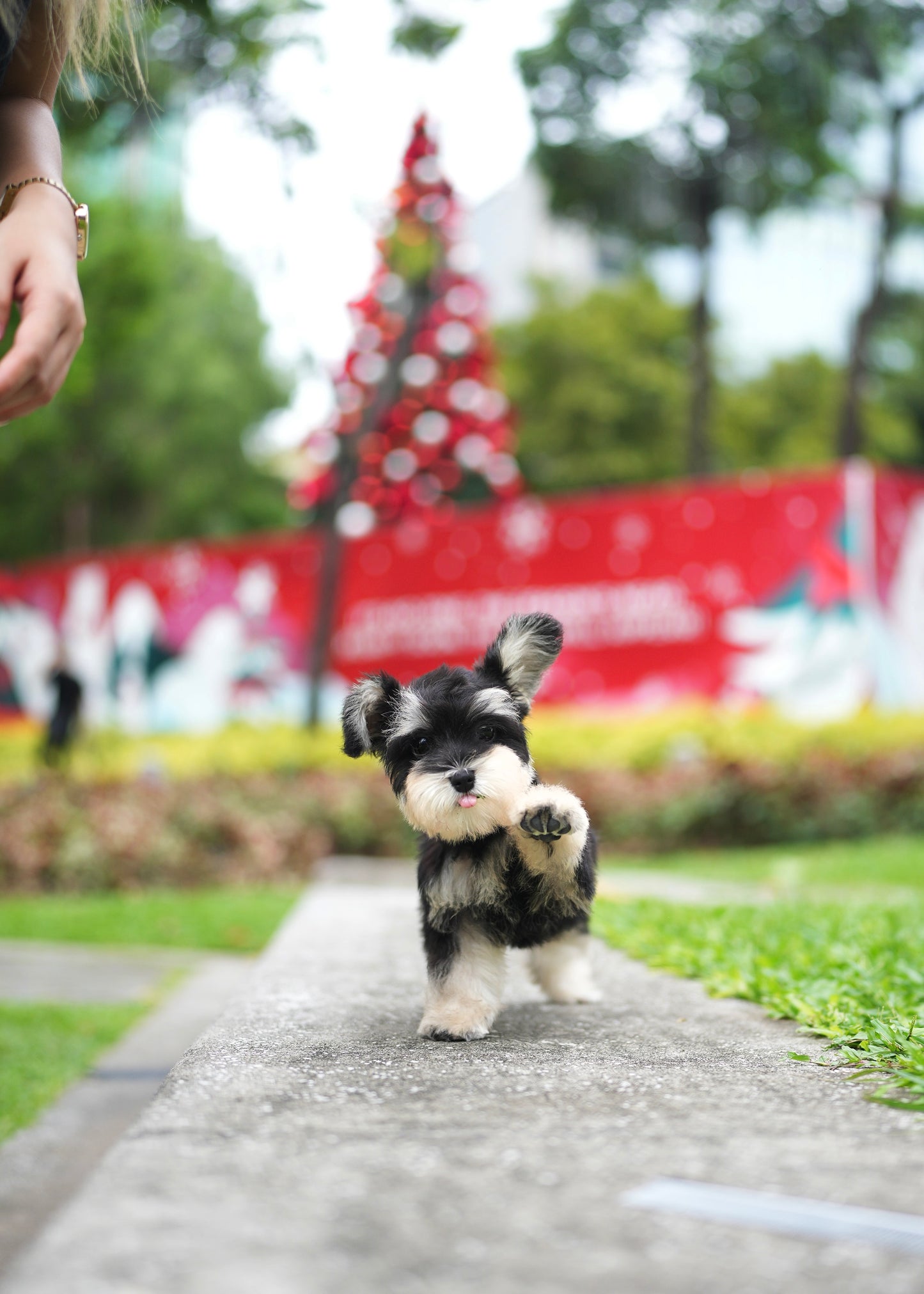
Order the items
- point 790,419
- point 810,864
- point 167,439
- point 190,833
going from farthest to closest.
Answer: point 790,419
point 167,439
point 190,833
point 810,864

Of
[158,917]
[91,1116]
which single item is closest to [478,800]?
[91,1116]

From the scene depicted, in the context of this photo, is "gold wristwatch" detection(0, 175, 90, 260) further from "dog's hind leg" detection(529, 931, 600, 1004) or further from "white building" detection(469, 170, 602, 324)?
"white building" detection(469, 170, 602, 324)

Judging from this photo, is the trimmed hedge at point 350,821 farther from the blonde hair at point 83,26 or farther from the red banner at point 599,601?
the blonde hair at point 83,26

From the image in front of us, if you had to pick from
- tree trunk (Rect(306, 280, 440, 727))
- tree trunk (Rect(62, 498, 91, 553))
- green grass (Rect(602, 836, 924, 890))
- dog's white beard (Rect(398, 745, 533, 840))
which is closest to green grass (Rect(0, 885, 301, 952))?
green grass (Rect(602, 836, 924, 890))

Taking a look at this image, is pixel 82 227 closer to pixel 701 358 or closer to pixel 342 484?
pixel 342 484

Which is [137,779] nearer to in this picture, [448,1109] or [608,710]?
[608,710]

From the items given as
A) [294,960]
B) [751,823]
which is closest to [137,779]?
[751,823]

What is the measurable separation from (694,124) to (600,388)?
43.5 feet

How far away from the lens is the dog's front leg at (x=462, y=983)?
99.8 inches

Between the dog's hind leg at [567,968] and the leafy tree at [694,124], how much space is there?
42.4ft

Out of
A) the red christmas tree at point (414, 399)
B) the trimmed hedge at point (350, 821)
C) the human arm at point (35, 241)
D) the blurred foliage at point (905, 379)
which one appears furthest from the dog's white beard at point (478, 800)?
the blurred foliage at point (905, 379)

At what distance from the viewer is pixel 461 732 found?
→ 2479 millimetres

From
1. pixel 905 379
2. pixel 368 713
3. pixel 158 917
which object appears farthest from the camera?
pixel 905 379

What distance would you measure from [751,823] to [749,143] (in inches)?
389
